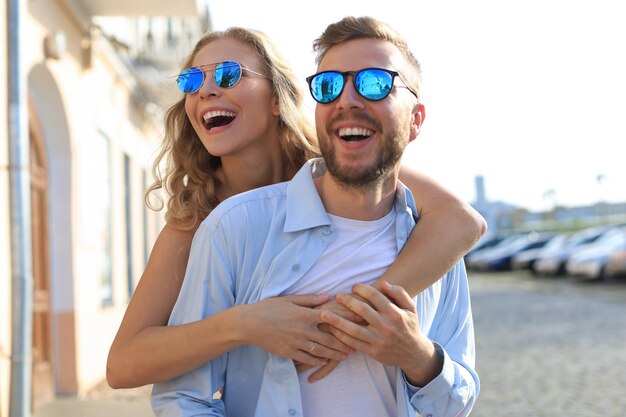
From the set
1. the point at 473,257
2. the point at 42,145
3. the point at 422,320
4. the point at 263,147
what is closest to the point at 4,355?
the point at 42,145

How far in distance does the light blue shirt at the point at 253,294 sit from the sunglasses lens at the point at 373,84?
1.06 feet

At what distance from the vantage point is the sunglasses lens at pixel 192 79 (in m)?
2.70

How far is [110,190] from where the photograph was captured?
1210cm

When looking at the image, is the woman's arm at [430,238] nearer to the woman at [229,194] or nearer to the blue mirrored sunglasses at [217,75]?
the woman at [229,194]

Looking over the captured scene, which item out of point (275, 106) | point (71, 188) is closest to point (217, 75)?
point (275, 106)

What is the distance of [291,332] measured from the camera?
2139 mm

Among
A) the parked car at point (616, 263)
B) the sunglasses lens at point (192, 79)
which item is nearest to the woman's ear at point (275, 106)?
the sunglasses lens at point (192, 79)

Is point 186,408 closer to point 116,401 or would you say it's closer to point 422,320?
point 422,320

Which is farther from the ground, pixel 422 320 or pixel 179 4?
pixel 179 4

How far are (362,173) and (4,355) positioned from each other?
209 inches

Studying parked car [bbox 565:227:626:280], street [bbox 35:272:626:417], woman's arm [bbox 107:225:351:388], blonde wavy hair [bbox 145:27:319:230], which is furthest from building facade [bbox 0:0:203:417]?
parked car [bbox 565:227:626:280]

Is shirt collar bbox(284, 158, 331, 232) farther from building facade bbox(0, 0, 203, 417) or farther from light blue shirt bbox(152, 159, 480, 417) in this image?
building facade bbox(0, 0, 203, 417)

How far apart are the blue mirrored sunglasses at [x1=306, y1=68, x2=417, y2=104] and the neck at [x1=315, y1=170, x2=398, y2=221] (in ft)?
0.75

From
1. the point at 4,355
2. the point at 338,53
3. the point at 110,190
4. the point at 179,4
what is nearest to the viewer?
the point at 338,53
